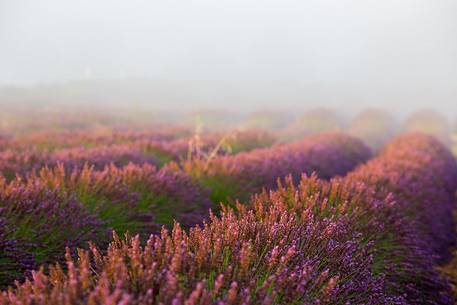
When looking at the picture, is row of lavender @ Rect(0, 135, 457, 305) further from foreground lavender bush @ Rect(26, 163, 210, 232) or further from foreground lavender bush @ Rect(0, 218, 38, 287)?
foreground lavender bush @ Rect(26, 163, 210, 232)

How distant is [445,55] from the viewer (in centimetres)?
9438

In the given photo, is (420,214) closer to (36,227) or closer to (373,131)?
(36,227)

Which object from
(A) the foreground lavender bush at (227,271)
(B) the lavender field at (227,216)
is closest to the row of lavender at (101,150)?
(B) the lavender field at (227,216)

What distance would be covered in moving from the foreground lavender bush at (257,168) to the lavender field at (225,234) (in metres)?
0.02

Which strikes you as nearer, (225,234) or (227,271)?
(227,271)

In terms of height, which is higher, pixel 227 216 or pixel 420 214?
pixel 227 216

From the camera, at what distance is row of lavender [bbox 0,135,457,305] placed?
146cm

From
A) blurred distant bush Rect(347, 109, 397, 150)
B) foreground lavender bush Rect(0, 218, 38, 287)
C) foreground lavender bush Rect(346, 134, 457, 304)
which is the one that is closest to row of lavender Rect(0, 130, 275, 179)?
foreground lavender bush Rect(0, 218, 38, 287)

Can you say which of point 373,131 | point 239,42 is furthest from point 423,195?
point 239,42

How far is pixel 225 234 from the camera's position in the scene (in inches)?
81.7

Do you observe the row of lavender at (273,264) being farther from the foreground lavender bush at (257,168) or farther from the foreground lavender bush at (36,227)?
the foreground lavender bush at (257,168)

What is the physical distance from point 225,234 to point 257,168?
9.43 feet

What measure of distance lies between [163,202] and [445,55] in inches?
4178

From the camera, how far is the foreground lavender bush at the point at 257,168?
452cm
